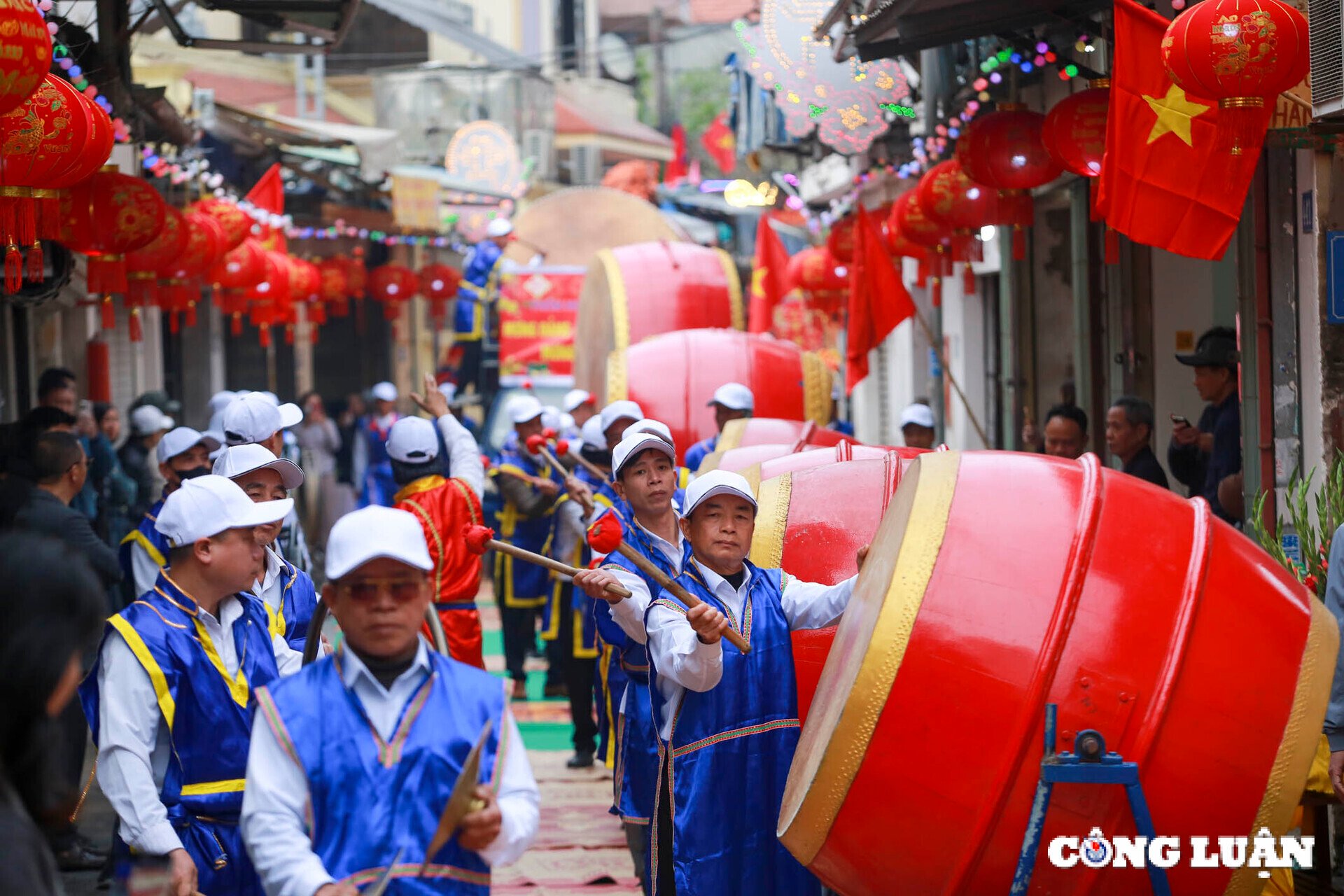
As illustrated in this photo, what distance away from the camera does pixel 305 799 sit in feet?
10.3

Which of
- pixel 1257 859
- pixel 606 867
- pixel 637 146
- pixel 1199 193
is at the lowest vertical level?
pixel 606 867

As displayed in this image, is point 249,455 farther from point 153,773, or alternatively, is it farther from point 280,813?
point 280,813

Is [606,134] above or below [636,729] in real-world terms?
above

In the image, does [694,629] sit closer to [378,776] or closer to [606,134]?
[378,776]

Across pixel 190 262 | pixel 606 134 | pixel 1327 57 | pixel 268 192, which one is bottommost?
pixel 190 262

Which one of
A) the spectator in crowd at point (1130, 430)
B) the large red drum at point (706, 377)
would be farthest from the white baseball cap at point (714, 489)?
the large red drum at point (706, 377)

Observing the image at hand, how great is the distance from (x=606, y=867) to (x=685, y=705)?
2.91m

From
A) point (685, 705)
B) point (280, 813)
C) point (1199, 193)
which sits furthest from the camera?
point (1199, 193)

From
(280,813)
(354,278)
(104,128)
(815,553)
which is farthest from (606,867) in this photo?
(354,278)

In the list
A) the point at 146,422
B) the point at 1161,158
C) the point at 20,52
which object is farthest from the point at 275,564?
the point at 146,422

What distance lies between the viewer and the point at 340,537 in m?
3.20

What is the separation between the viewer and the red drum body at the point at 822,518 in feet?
16.9

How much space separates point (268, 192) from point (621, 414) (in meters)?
6.50

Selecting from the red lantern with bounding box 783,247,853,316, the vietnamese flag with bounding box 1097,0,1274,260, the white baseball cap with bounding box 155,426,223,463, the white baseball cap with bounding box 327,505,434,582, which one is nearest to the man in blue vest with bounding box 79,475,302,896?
the white baseball cap with bounding box 327,505,434,582
